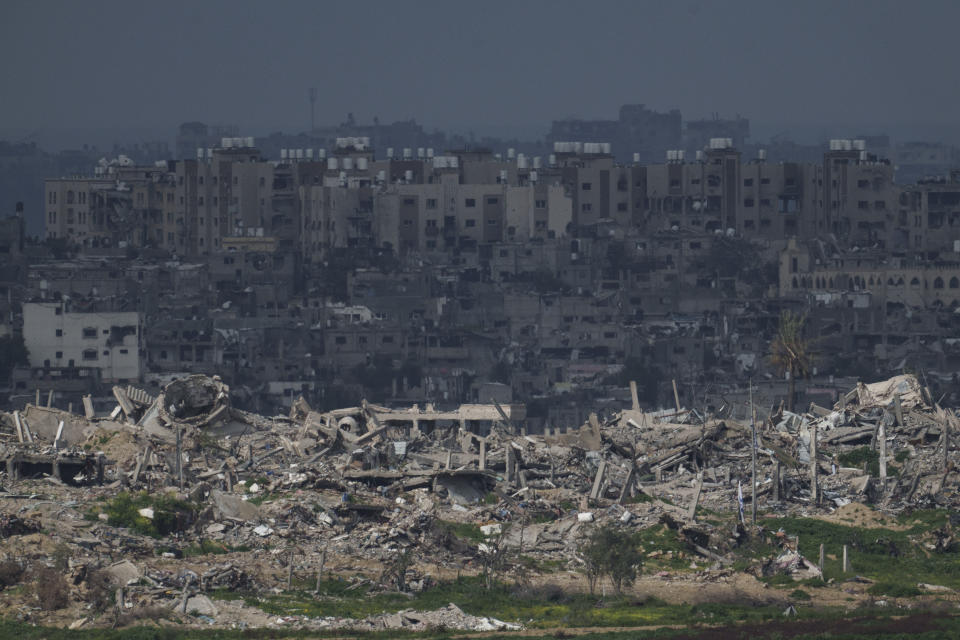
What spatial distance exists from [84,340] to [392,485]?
52574 millimetres

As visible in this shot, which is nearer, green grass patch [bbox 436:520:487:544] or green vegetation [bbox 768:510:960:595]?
green vegetation [bbox 768:510:960:595]

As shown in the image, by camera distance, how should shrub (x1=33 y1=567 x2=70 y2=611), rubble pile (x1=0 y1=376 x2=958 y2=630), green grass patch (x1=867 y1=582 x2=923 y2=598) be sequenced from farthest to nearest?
rubble pile (x1=0 y1=376 x2=958 y2=630) < green grass patch (x1=867 y1=582 x2=923 y2=598) < shrub (x1=33 y1=567 x2=70 y2=611)

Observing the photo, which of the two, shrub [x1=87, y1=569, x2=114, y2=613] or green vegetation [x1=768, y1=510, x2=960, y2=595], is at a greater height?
shrub [x1=87, y1=569, x2=114, y2=613]

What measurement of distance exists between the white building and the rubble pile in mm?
39110

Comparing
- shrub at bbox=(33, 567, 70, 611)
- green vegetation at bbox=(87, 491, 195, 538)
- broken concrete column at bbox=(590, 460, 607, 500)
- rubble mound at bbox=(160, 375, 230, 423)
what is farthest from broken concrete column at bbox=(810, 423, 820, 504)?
shrub at bbox=(33, 567, 70, 611)

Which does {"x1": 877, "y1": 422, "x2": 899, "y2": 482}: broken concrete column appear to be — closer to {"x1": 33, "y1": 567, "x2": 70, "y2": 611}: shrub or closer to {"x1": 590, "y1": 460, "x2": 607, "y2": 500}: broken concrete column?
{"x1": 590, "y1": 460, "x2": 607, "y2": 500}: broken concrete column

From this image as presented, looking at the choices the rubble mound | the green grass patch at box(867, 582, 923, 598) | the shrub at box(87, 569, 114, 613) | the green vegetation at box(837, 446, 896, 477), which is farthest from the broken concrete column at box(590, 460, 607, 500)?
the shrub at box(87, 569, 114, 613)

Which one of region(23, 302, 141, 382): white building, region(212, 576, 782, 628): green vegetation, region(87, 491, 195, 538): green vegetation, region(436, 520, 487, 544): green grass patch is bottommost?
region(23, 302, 141, 382): white building

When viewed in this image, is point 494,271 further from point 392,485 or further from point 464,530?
point 464,530

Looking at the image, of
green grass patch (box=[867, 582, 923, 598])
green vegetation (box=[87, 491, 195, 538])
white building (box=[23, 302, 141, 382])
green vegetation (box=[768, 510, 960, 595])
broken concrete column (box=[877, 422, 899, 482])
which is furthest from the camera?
white building (box=[23, 302, 141, 382])

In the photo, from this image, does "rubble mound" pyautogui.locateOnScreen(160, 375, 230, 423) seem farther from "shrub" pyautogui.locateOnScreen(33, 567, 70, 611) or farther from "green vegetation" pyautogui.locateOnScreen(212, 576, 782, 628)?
"shrub" pyautogui.locateOnScreen(33, 567, 70, 611)

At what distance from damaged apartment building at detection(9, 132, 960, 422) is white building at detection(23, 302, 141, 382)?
0.15 m

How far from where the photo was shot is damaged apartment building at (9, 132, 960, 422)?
343 ft

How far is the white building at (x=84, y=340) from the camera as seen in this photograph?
100 m
